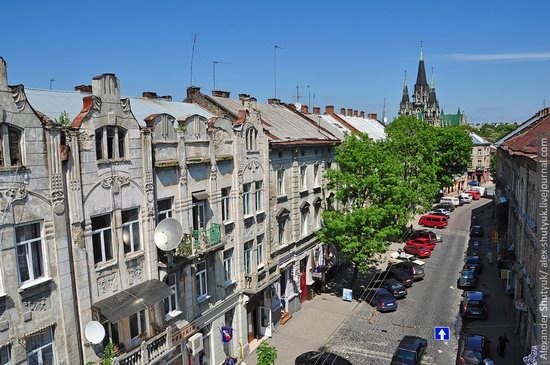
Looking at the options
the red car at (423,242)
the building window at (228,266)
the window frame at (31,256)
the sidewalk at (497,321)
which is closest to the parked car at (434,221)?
the red car at (423,242)

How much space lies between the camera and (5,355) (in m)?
13.5

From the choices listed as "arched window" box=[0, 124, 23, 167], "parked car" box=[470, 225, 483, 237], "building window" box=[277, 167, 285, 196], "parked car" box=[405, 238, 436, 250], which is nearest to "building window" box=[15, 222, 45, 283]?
"arched window" box=[0, 124, 23, 167]

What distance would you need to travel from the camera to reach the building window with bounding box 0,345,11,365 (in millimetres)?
13438

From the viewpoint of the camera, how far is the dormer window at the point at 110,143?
642 inches

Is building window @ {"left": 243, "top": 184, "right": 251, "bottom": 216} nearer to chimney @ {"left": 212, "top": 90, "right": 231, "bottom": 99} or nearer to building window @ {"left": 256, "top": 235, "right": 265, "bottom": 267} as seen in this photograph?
building window @ {"left": 256, "top": 235, "right": 265, "bottom": 267}

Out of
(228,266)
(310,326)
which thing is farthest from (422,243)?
(228,266)

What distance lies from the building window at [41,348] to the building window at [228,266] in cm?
1061

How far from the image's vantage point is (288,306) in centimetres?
3128

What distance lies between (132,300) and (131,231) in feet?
8.90

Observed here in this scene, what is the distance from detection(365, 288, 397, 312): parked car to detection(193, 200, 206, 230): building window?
15.6m

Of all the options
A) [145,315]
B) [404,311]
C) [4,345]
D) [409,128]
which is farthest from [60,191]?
[409,128]

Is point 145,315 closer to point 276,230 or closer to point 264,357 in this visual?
point 264,357

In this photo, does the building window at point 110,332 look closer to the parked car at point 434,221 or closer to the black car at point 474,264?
the black car at point 474,264

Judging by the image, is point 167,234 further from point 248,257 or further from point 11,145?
point 248,257
